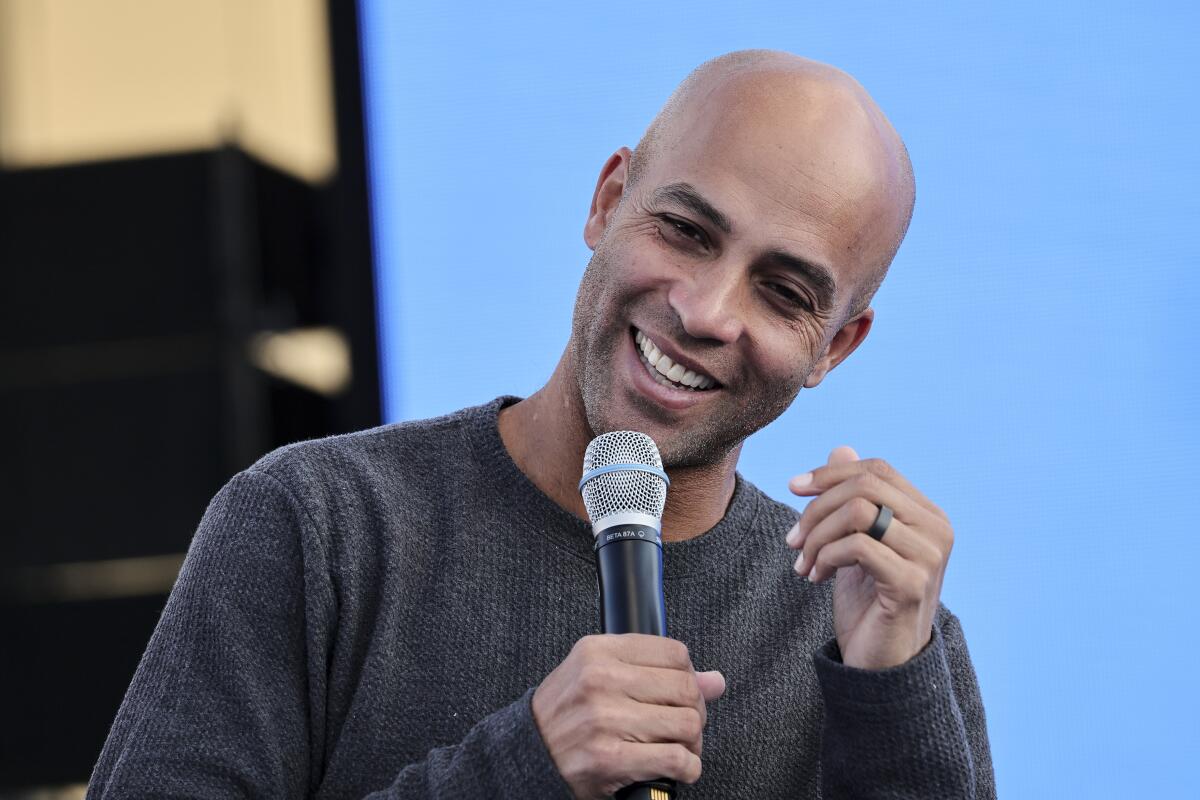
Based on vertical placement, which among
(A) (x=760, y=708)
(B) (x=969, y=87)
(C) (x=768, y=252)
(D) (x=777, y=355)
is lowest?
(A) (x=760, y=708)

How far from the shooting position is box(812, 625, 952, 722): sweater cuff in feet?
4.80

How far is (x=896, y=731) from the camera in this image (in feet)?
4.83

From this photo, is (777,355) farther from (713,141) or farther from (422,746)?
(422,746)

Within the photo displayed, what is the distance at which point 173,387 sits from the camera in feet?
10.8

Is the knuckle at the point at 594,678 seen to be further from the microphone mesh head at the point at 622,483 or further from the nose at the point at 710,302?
the nose at the point at 710,302

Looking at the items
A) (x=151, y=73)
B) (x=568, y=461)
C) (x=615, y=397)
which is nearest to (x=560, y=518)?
(x=568, y=461)

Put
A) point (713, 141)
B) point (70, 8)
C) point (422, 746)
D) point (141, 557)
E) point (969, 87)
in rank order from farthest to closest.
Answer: point (70, 8) → point (141, 557) → point (969, 87) → point (713, 141) → point (422, 746)

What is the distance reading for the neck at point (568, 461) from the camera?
1721 millimetres

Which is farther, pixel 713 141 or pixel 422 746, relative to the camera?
pixel 713 141

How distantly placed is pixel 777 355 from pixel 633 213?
0.24 m

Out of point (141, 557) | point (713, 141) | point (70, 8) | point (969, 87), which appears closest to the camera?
point (713, 141)

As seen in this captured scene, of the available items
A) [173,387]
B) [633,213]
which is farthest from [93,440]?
[633,213]

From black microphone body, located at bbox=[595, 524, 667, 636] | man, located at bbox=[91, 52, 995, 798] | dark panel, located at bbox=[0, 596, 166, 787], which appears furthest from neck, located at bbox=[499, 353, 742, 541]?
dark panel, located at bbox=[0, 596, 166, 787]

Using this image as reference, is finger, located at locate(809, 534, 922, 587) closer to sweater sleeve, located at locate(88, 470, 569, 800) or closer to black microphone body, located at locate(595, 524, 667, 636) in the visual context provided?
black microphone body, located at locate(595, 524, 667, 636)
